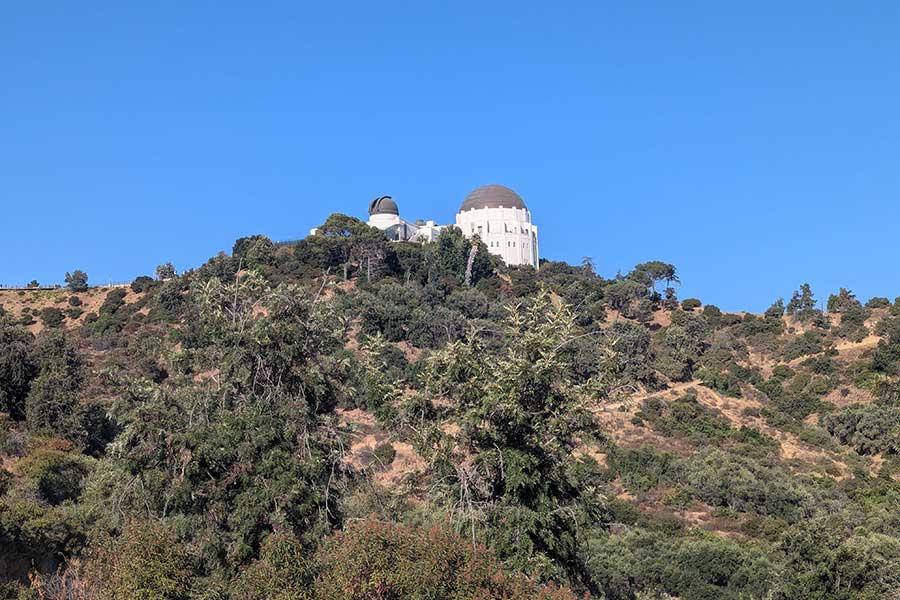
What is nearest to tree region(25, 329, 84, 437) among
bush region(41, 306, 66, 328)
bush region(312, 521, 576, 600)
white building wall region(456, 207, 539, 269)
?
bush region(312, 521, 576, 600)

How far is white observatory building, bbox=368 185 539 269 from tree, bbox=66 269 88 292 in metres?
24.6

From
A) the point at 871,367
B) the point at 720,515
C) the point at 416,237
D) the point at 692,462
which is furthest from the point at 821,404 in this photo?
the point at 416,237

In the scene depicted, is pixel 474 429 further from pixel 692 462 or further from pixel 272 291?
pixel 692 462

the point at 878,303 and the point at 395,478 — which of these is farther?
the point at 878,303

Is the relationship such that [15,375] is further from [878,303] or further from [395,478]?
[878,303]

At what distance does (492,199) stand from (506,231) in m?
4.43

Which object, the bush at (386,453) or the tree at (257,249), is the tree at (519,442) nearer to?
the bush at (386,453)

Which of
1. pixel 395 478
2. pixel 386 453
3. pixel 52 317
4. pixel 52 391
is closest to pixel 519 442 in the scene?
pixel 395 478

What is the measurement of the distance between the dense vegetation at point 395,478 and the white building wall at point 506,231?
37.1 m

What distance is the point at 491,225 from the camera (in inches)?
3647

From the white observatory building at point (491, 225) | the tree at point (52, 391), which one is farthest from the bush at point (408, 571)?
the white observatory building at point (491, 225)

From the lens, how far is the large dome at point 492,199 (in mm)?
94750

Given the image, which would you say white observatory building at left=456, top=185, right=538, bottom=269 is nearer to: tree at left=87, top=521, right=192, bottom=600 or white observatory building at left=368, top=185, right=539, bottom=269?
white observatory building at left=368, top=185, right=539, bottom=269

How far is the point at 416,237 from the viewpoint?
91.1 m
